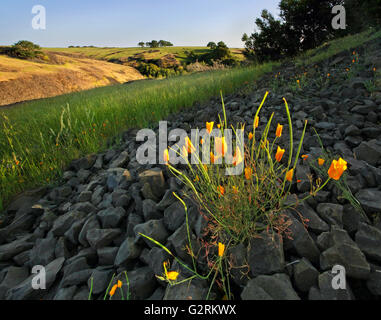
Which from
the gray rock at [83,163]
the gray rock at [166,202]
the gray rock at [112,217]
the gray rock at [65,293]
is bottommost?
the gray rock at [65,293]

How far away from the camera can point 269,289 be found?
2.62ft

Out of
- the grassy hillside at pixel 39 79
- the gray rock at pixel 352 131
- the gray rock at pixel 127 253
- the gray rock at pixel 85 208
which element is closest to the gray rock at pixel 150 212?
the gray rock at pixel 127 253

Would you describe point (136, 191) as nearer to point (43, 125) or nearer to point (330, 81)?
point (43, 125)

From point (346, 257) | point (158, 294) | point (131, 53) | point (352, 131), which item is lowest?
point (158, 294)

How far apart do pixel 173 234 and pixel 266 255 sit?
0.49 metres

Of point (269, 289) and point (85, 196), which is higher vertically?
point (85, 196)

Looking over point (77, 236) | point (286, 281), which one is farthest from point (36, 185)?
→ point (286, 281)

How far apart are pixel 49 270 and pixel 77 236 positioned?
0.25 metres

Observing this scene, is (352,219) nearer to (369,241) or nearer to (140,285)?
(369,241)

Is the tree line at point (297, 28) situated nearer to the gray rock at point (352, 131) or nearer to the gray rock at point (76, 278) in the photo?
the gray rock at point (352, 131)

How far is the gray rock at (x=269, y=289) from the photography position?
2.55 feet

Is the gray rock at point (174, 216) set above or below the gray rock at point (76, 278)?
above

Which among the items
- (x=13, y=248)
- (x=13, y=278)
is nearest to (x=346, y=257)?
(x=13, y=278)

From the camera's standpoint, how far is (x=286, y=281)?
0.82m
